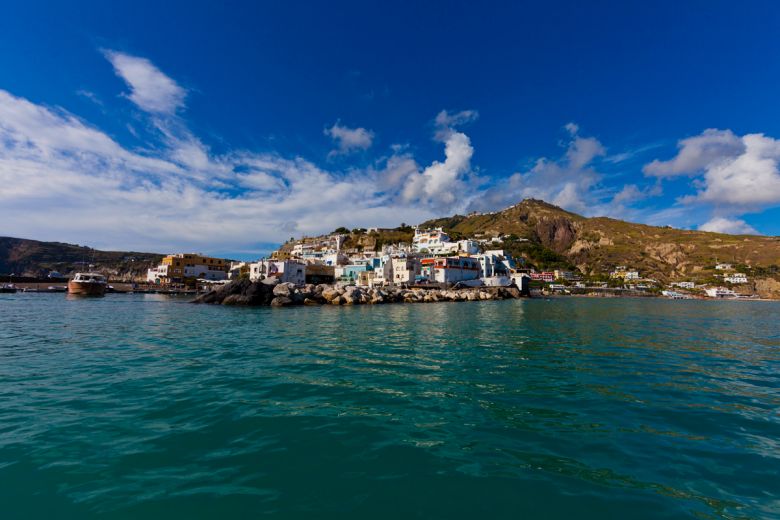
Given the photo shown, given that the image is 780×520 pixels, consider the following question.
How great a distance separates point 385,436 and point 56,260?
20819 cm

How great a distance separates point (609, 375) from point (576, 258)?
202 meters

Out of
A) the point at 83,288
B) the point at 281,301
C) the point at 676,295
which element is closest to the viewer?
the point at 281,301

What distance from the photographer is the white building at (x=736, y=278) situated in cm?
12794

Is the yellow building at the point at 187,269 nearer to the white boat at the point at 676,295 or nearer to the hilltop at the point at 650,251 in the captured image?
the hilltop at the point at 650,251

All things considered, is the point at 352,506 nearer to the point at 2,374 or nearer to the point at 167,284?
the point at 2,374

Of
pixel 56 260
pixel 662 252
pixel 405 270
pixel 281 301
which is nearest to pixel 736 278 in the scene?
pixel 662 252

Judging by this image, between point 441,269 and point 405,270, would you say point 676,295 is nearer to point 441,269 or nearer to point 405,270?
point 441,269

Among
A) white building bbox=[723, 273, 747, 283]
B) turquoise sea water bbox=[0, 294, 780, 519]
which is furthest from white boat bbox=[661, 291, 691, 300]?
turquoise sea water bbox=[0, 294, 780, 519]

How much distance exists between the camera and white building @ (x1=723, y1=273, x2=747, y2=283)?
127938 mm

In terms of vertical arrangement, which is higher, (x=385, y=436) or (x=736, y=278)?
(x=736, y=278)

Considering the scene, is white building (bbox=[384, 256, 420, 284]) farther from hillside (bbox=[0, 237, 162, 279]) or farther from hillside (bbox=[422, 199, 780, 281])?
hillside (bbox=[0, 237, 162, 279])

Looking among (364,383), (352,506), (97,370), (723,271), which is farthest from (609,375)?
(723,271)

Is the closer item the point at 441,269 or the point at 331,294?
the point at 331,294

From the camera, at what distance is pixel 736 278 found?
12925cm
